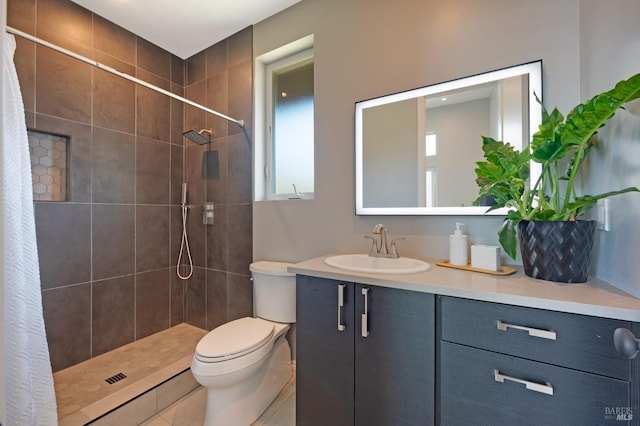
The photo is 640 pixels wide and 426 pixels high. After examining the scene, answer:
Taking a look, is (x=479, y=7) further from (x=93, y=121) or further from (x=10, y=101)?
(x=93, y=121)

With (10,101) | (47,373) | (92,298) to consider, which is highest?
(10,101)

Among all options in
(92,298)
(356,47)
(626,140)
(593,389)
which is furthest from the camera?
(92,298)

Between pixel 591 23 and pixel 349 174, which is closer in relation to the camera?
pixel 591 23

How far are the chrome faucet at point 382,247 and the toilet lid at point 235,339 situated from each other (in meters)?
0.77

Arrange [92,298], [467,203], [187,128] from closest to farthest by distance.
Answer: [467,203] → [92,298] → [187,128]

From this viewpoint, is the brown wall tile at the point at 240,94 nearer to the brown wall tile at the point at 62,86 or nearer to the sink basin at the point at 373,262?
the brown wall tile at the point at 62,86

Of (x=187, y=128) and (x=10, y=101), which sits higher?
(x=187, y=128)

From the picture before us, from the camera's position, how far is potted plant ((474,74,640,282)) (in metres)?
0.86

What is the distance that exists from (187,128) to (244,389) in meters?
2.24

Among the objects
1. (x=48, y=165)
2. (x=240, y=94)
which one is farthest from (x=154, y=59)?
(x=48, y=165)

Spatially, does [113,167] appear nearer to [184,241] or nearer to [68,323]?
[184,241]

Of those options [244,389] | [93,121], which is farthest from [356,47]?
[244,389]

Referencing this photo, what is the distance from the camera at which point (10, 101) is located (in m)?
1.24

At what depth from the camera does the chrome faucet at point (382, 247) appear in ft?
4.68
